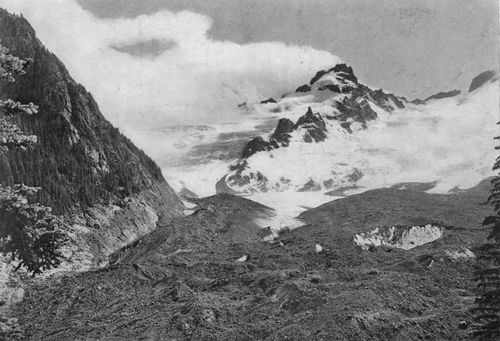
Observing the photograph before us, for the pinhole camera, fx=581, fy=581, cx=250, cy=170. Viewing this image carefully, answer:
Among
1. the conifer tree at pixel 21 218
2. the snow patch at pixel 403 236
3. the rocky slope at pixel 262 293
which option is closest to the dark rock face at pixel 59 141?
the rocky slope at pixel 262 293

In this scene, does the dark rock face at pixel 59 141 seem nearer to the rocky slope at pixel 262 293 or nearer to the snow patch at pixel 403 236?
the rocky slope at pixel 262 293

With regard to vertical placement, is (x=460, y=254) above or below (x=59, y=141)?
below

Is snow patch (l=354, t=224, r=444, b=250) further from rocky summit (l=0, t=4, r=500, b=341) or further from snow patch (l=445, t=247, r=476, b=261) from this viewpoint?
snow patch (l=445, t=247, r=476, b=261)

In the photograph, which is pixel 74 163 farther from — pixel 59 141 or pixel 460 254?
pixel 460 254

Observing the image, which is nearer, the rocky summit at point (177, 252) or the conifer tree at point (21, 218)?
the conifer tree at point (21, 218)

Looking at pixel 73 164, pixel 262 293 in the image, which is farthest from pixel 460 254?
pixel 73 164
